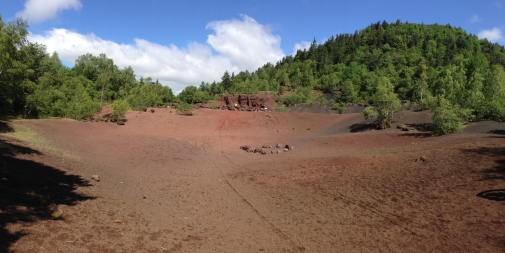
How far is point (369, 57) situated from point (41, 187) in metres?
131

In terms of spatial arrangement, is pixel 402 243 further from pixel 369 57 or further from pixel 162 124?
pixel 369 57

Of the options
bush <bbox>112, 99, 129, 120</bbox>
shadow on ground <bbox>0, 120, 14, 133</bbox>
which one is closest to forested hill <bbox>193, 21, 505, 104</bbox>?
bush <bbox>112, 99, 129, 120</bbox>

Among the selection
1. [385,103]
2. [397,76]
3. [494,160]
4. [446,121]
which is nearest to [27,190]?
[494,160]

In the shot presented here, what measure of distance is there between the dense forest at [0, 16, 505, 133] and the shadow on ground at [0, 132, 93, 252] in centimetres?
1158

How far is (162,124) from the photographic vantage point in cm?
3553

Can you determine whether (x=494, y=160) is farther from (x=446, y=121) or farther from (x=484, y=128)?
(x=484, y=128)

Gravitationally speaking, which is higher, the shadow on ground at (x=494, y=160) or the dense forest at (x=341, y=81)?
the dense forest at (x=341, y=81)

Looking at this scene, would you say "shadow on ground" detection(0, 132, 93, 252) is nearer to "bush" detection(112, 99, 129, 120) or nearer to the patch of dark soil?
"bush" detection(112, 99, 129, 120)

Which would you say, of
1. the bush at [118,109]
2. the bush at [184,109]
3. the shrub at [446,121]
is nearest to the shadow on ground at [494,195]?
the shrub at [446,121]

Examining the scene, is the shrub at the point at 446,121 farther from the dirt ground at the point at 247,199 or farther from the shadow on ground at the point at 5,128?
the shadow on ground at the point at 5,128

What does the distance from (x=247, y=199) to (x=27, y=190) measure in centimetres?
763

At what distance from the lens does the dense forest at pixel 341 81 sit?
25891 mm

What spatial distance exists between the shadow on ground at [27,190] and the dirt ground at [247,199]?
46 millimetres

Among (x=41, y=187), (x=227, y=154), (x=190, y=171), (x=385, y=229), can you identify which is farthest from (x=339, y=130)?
(x=41, y=187)
